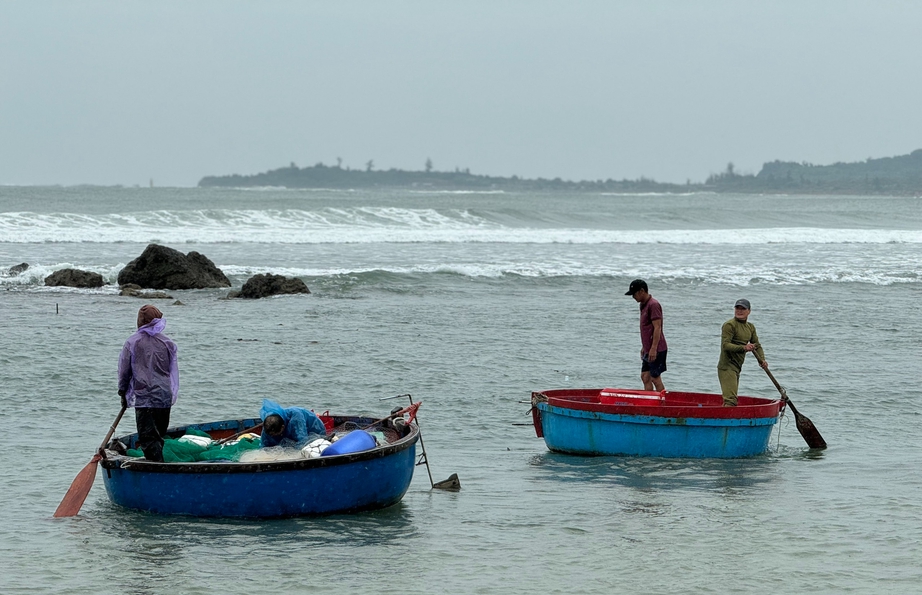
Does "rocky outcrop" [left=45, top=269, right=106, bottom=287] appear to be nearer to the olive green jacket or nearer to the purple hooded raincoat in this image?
the purple hooded raincoat

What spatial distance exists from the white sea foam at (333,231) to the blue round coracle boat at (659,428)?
30815 mm

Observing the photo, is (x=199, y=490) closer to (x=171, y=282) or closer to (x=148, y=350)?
(x=148, y=350)

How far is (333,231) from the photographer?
45969mm

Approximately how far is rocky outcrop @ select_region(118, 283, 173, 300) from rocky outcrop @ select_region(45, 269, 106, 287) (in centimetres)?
78

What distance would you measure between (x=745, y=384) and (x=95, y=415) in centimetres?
790

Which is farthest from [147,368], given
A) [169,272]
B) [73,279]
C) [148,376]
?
[73,279]

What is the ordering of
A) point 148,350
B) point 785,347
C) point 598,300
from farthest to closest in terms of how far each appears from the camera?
1. point 598,300
2. point 785,347
3. point 148,350

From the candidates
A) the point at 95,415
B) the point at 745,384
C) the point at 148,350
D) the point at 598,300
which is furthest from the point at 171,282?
the point at 148,350

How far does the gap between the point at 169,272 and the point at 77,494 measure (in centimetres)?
1668

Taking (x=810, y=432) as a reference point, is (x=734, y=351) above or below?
above

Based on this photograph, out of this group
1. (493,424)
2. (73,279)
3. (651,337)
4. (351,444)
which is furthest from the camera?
(73,279)

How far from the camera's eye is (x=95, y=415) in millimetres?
12125

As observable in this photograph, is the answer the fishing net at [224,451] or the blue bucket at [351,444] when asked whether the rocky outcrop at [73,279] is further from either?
the blue bucket at [351,444]

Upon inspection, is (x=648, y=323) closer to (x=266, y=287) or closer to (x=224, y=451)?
(x=224, y=451)
